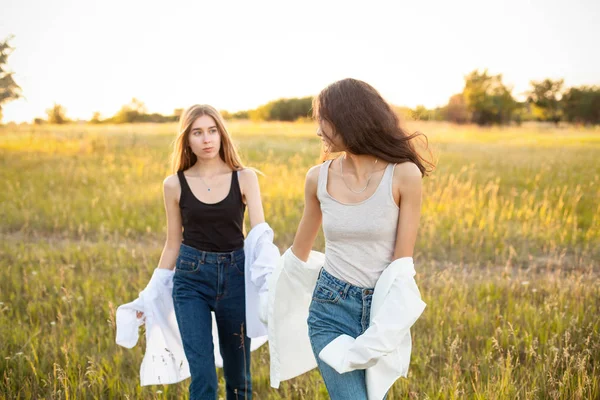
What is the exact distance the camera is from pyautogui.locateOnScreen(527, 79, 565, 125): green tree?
77.2m

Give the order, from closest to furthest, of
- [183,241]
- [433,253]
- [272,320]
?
[272,320] → [183,241] → [433,253]

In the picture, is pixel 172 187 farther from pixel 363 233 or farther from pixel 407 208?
pixel 407 208

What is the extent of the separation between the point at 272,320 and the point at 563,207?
8.35 meters

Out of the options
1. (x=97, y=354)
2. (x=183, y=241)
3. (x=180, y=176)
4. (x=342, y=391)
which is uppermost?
(x=180, y=176)

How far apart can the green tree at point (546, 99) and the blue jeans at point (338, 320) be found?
8300 centimetres

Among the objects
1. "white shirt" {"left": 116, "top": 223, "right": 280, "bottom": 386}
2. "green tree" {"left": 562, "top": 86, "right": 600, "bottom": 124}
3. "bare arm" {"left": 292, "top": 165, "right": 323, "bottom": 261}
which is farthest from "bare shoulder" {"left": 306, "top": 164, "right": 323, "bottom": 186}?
"green tree" {"left": 562, "top": 86, "right": 600, "bottom": 124}

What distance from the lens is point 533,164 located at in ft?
50.2

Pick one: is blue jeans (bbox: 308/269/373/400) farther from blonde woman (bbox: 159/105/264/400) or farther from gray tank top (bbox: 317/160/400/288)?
blonde woman (bbox: 159/105/264/400)

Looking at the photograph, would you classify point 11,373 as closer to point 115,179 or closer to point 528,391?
point 528,391

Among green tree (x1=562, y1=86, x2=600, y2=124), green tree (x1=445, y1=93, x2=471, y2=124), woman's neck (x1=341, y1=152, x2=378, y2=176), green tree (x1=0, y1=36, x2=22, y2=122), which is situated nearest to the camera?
woman's neck (x1=341, y1=152, x2=378, y2=176)

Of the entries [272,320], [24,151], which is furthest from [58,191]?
[272,320]

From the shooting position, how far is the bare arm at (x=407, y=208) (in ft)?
7.43

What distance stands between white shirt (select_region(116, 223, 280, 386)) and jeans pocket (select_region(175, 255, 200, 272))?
18cm

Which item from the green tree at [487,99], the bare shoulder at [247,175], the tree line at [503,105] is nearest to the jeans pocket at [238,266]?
the bare shoulder at [247,175]
